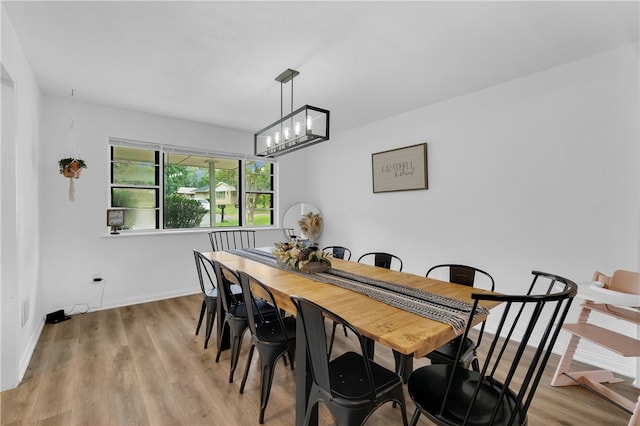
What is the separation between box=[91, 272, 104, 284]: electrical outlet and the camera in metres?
3.62

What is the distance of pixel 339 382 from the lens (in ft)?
4.71

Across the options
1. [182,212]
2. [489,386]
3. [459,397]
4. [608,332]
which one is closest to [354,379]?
[459,397]

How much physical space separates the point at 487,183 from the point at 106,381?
148 inches

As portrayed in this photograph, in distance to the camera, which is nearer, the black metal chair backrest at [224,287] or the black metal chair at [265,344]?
the black metal chair at [265,344]

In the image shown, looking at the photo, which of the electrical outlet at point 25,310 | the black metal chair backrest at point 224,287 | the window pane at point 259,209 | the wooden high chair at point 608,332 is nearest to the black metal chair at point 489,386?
the wooden high chair at point 608,332

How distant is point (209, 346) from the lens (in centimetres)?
274

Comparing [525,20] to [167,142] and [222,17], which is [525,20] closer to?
[222,17]

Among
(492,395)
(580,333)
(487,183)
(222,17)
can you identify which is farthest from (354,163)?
(492,395)

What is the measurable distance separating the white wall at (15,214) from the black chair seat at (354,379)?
229 centimetres

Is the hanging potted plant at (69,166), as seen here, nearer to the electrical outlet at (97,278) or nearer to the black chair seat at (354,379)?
the electrical outlet at (97,278)

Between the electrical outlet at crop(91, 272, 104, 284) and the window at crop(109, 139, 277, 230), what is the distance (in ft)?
2.18

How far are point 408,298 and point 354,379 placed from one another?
0.56 metres

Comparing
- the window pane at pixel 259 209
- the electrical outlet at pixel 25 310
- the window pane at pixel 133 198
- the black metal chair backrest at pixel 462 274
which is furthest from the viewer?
the window pane at pixel 259 209

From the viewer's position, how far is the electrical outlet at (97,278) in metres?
3.62
